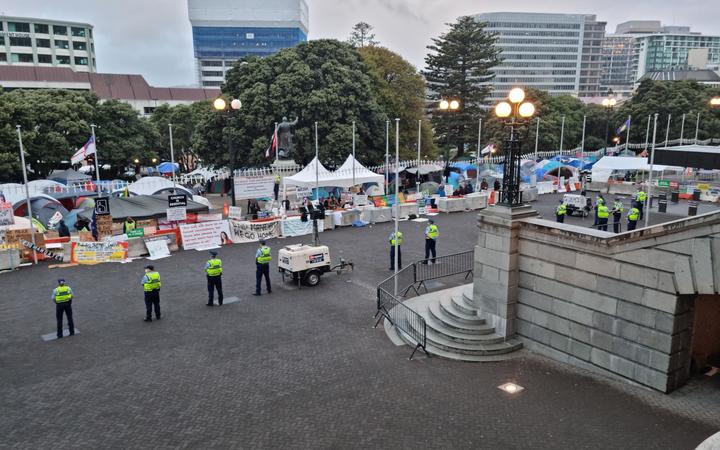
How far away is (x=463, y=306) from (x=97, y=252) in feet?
49.7

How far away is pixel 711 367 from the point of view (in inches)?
425

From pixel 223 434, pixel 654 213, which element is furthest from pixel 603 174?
pixel 223 434

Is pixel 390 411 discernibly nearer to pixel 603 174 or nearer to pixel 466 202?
pixel 466 202

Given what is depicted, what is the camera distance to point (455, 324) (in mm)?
12734

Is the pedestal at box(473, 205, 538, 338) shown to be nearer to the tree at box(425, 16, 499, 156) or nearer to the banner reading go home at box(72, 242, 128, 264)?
the banner reading go home at box(72, 242, 128, 264)

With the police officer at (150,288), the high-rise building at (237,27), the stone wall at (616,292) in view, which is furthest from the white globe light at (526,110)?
the high-rise building at (237,27)

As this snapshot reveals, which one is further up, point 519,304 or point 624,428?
point 519,304

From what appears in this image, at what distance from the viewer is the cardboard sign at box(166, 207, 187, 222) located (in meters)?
22.1

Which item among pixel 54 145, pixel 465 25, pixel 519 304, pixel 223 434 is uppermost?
pixel 465 25

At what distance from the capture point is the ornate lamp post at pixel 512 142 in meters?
11.5

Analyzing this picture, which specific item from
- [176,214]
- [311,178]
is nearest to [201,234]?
[176,214]

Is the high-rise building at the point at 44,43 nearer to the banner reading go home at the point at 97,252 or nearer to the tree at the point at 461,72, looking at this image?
the tree at the point at 461,72

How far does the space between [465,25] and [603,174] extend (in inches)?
1152

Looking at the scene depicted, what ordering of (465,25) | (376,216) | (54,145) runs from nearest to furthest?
(376,216)
(54,145)
(465,25)
